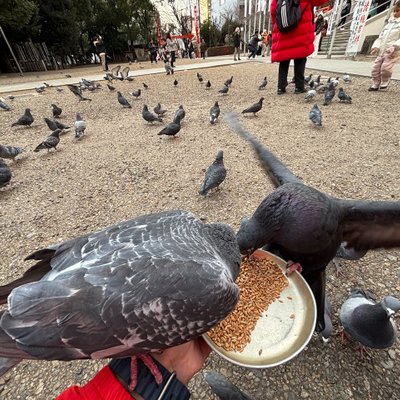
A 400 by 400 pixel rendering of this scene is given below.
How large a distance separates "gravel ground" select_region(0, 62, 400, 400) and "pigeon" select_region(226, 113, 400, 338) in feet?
1.58

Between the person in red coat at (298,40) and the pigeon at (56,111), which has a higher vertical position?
the person in red coat at (298,40)

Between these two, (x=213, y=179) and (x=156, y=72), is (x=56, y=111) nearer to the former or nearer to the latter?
(x=213, y=179)

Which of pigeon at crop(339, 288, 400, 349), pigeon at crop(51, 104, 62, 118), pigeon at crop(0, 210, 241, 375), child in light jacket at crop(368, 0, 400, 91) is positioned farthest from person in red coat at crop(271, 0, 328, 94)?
pigeon at crop(0, 210, 241, 375)

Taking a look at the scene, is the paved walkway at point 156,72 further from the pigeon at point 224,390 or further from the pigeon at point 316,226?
the pigeon at point 224,390

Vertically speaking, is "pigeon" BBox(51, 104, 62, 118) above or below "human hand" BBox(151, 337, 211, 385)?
below

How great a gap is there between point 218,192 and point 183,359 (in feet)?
8.56

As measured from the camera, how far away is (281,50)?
25.5 feet

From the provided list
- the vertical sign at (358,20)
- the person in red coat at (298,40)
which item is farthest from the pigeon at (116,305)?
the vertical sign at (358,20)

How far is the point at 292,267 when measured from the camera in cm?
184

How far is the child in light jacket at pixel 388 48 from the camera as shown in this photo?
275 inches

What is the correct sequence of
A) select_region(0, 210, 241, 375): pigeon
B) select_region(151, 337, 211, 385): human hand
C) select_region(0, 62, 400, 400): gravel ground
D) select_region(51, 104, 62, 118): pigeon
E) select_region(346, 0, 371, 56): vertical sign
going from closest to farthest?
1. select_region(0, 210, 241, 375): pigeon
2. select_region(151, 337, 211, 385): human hand
3. select_region(0, 62, 400, 400): gravel ground
4. select_region(51, 104, 62, 118): pigeon
5. select_region(346, 0, 371, 56): vertical sign

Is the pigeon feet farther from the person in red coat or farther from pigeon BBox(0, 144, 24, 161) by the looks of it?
the person in red coat

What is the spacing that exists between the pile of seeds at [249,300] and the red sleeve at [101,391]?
571mm

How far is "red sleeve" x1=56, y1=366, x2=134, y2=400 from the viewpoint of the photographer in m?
1.23
